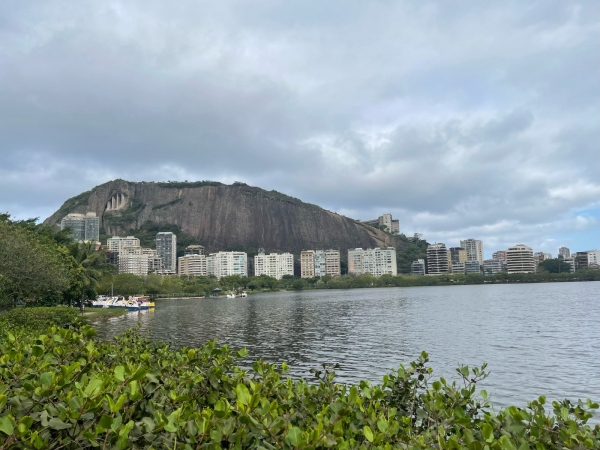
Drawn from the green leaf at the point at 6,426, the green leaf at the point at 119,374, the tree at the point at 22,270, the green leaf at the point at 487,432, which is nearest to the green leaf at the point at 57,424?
the green leaf at the point at 6,426

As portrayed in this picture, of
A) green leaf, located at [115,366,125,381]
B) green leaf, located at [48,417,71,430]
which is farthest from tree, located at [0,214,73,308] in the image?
green leaf, located at [48,417,71,430]

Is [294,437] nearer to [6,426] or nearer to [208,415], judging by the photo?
[208,415]

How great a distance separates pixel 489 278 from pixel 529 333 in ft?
533

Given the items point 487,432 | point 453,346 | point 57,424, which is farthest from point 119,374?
point 453,346

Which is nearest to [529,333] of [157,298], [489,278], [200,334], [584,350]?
[584,350]

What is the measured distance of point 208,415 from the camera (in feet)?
9.81

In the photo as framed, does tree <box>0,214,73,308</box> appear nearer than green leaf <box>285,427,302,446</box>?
No

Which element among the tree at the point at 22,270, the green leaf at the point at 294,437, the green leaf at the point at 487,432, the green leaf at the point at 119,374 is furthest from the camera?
the tree at the point at 22,270

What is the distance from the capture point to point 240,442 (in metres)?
2.83

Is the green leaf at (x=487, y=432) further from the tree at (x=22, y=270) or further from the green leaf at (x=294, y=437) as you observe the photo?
the tree at (x=22, y=270)

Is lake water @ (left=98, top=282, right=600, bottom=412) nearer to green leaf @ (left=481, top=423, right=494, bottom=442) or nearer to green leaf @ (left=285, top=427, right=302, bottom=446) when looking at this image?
green leaf @ (left=285, top=427, right=302, bottom=446)

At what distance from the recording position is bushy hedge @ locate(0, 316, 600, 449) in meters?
2.71

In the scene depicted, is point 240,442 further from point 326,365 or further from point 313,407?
point 326,365

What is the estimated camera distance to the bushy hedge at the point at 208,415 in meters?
2.71
